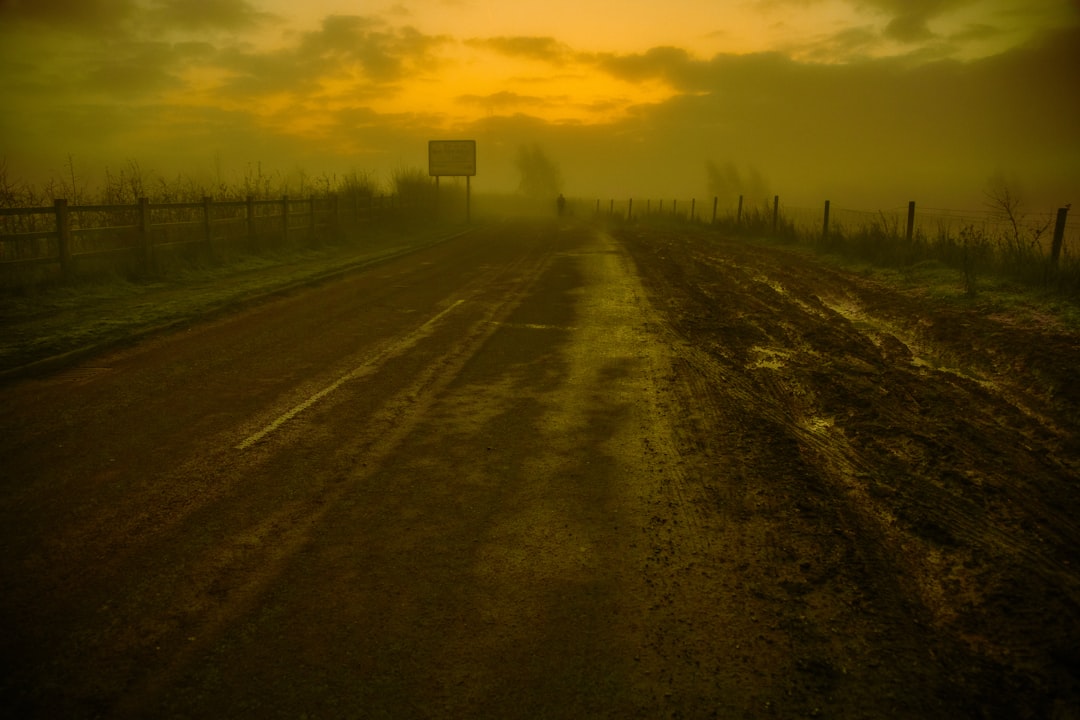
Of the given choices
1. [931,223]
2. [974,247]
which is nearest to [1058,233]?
[974,247]

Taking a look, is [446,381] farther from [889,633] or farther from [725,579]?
[889,633]

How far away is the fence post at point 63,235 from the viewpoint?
12.7 meters

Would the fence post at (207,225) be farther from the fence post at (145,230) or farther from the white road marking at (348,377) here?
the white road marking at (348,377)

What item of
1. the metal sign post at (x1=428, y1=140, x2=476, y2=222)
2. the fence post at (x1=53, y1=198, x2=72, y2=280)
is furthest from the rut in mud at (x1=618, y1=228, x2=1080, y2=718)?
the metal sign post at (x1=428, y1=140, x2=476, y2=222)

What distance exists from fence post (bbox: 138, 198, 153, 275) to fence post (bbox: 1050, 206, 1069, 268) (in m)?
18.3

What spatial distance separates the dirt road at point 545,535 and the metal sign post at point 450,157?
4512cm

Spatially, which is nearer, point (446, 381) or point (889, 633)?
point (889, 633)

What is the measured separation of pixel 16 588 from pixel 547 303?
918 centimetres

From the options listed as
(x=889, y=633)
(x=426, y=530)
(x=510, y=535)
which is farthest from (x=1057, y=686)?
(x=426, y=530)

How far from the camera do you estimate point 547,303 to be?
11.7 meters

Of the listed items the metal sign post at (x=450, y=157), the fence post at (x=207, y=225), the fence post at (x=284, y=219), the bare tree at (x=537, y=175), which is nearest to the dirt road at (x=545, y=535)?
the fence post at (x=207, y=225)

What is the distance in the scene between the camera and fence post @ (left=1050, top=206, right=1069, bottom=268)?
11672 millimetres

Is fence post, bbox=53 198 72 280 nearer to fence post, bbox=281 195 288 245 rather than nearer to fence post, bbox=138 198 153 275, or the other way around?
fence post, bbox=138 198 153 275

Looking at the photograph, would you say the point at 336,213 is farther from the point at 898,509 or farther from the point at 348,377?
the point at 898,509
